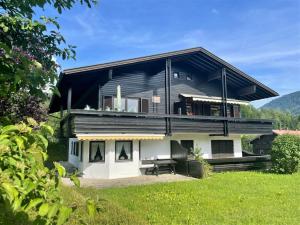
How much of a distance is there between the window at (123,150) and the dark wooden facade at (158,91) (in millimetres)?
1251

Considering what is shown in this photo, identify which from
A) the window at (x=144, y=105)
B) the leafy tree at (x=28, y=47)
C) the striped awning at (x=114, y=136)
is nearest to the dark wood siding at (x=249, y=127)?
the window at (x=144, y=105)

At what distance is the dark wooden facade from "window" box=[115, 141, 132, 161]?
4.10 feet

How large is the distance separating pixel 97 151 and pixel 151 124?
156 inches

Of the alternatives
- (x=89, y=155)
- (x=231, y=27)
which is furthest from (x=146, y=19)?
(x=89, y=155)

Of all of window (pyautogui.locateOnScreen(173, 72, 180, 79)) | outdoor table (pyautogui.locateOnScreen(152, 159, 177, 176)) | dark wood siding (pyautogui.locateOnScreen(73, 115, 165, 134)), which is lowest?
outdoor table (pyautogui.locateOnScreen(152, 159, 177, 176))

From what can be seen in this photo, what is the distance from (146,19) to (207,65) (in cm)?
1048

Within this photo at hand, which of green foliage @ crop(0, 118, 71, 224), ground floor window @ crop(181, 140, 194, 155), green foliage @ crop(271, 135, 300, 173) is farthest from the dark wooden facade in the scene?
green foliage @ crop(0, 118, 71, 224)

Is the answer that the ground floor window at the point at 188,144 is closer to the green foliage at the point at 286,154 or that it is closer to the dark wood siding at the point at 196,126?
the dark wood siding at the point at 196,126

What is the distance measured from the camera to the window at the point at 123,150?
18.1 metres

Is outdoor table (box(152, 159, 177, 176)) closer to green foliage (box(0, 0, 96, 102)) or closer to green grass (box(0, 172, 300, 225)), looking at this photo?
green grass (box(0, 172, 300, 225))

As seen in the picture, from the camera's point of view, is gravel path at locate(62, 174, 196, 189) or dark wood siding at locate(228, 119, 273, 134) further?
dark wood siding at locate(228, 119, 273, 134)

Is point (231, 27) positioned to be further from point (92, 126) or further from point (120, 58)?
point (92, 126)

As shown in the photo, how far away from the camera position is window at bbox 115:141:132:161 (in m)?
18.1

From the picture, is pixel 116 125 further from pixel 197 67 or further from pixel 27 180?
pixel 27 180
